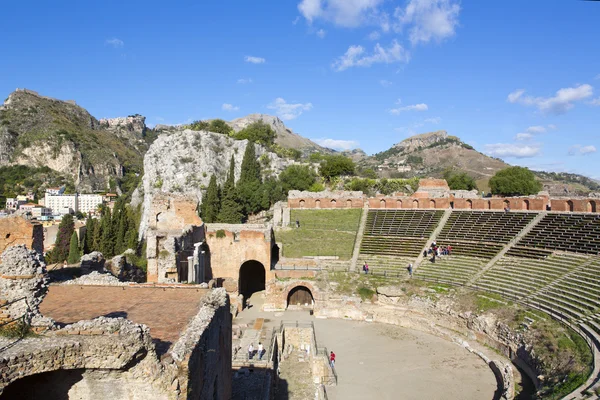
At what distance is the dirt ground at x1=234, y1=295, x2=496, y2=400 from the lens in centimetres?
1495

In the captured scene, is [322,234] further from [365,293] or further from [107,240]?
[107,240]

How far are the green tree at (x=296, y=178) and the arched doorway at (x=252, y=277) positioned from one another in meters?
19.5

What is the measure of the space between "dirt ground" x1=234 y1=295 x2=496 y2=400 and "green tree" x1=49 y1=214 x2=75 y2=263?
31207 millimetres

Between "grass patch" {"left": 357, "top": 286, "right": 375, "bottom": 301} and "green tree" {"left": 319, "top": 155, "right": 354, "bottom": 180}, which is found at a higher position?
"green tree" {"left": 319, "top": 155, "right": 354, "bottom": 180}

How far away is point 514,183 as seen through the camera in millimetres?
57344

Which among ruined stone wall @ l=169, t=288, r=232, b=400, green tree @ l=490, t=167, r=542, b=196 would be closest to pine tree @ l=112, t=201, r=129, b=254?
ruined stone wall @ l=169, t=288, r=232, b=400

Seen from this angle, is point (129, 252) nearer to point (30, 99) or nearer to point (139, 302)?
point (139, 302)

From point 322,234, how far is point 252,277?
6131 millimetres

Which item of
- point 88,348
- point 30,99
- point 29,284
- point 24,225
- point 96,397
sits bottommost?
point 96,397

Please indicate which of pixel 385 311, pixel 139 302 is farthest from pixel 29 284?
pixel 385 311

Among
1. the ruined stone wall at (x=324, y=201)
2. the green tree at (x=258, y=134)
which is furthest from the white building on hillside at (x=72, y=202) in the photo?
the ruined stone wall at (x=324, y=201)

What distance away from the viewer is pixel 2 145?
11156 cm

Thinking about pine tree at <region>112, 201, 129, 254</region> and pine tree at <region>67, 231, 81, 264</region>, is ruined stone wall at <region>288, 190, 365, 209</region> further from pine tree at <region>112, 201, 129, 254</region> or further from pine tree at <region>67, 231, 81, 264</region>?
pine tree at <region>67, 231, 81, 264</region>

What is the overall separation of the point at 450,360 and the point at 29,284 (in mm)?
15666
